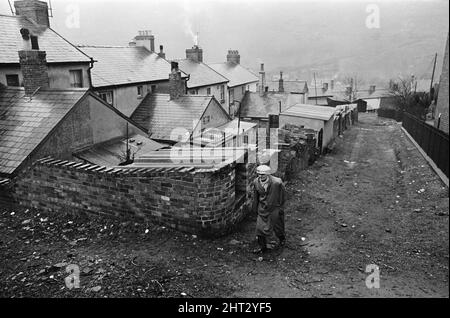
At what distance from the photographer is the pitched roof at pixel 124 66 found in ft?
73.5

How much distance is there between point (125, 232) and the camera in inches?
254

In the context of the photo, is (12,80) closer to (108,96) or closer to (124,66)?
(108,96)

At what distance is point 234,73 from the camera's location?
47.5 metres

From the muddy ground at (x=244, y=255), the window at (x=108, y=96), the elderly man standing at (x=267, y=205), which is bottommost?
the muddy ground at (x=244, y=255)

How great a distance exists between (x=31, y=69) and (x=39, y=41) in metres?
7.44

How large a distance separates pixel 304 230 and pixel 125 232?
3.57 m

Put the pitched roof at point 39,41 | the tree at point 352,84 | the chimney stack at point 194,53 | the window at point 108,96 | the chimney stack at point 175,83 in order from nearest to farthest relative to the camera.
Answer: the pitched roof at point 39,41
the window at point 108,96
the chimney stack at point 175,83
the chimney stack at point 194,53
the tree at point 352,84

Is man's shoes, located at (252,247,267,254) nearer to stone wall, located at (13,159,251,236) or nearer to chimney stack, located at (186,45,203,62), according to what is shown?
stone wall, located at (13,159,251,236)

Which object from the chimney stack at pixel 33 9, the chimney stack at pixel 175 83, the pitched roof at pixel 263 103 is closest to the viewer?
the chimney stack at pixel 33 9

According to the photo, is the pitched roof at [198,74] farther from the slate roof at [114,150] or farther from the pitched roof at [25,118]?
the pitched roof at [25,118]

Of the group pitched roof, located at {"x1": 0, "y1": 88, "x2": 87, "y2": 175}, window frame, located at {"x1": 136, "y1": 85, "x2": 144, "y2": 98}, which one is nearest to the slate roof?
pitched roof, located at {"x1": 0, "y1": 88, "x2": 87, "y2": 175}

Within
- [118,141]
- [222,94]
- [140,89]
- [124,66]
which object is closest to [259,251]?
[118,141]

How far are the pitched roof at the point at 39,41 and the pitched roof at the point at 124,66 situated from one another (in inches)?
99.8

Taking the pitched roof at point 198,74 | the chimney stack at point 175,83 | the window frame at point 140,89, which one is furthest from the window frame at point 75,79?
the pitched roof at point 198,74
